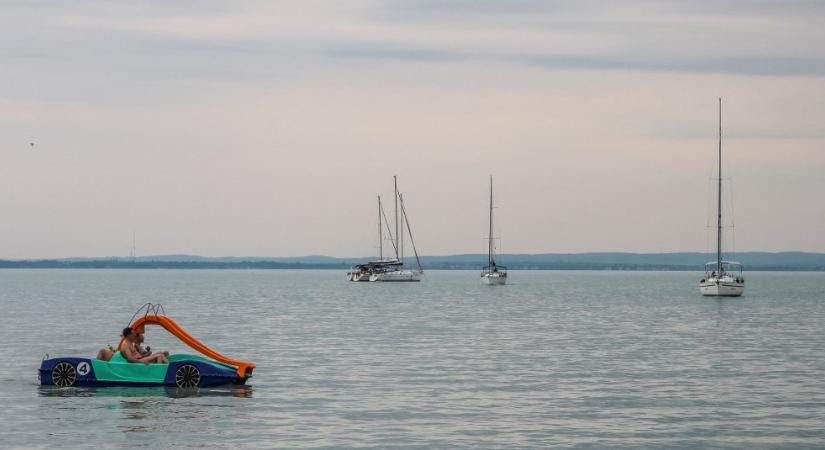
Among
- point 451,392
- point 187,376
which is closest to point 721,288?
point 451,392

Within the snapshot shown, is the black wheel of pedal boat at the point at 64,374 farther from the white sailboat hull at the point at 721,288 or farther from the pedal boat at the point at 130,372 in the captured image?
the white sailboat hull at the point at 721,288

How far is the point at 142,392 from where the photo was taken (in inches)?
1486

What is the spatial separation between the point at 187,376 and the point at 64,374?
3.72 meters

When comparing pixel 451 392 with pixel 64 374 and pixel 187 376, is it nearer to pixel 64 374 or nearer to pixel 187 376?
pixel 187 376

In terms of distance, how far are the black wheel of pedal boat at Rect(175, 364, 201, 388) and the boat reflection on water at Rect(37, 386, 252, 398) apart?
0.60 ft

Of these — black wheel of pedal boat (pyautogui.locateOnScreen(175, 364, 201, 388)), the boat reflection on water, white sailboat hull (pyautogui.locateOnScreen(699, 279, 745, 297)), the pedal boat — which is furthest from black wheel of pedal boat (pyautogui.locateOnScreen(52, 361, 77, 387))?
white sailboat hull (pyautogui.locateOnScreen(699, 279, 745, 297))

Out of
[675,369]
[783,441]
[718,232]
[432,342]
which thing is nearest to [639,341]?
[432,342]

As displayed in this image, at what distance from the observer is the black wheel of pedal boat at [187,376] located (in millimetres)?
38281

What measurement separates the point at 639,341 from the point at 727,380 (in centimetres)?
2052

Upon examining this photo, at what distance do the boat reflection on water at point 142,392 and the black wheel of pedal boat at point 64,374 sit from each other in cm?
22

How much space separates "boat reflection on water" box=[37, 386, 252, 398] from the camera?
37219 mm

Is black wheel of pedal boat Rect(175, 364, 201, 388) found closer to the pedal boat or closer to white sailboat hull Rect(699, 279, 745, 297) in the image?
the pedal boat

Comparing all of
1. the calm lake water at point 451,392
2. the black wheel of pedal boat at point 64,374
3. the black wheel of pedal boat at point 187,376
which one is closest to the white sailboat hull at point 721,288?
the calm lake water at point 451,392

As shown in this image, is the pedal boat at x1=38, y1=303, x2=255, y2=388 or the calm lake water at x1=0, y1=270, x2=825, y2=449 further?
the pedal boat at x1=38, y1=303, x2=255, y2=388
